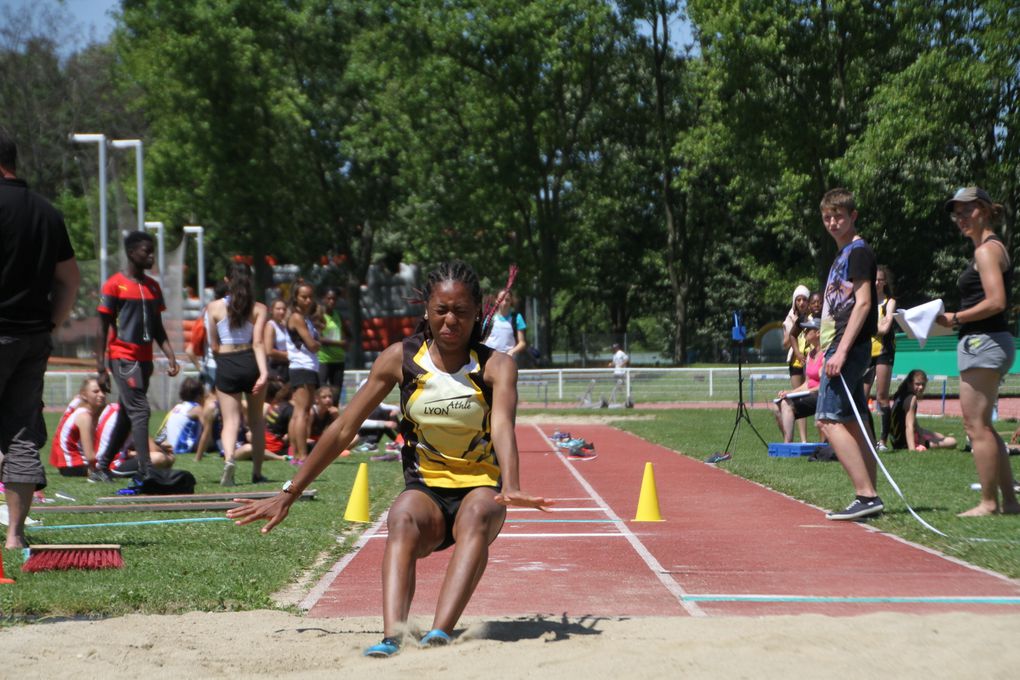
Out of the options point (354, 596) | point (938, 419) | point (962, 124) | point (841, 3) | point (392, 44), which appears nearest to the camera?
point (354, 596)

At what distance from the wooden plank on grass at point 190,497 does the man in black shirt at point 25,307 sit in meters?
2.49

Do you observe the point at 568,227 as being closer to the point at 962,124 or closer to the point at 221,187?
the point at 221,187

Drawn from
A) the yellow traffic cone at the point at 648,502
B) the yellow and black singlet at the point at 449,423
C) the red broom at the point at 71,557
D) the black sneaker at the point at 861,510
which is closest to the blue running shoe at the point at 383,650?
the yellow and black singlet at the point at 449,423

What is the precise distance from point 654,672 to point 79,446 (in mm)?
10355

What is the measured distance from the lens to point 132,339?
10805mm

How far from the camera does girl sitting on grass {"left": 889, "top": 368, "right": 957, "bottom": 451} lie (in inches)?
592

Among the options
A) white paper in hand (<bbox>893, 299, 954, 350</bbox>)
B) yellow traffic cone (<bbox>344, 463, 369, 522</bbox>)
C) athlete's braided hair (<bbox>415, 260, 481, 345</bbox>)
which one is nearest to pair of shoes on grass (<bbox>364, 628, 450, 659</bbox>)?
athlete's braided hair (<bbox>415, 260, 481, 345</bbox>)

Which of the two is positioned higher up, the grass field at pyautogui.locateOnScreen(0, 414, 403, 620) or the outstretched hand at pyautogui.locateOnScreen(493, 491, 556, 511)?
the outstretched hand at pyautogui.locateOnScreen(493, 491, 556, 511)

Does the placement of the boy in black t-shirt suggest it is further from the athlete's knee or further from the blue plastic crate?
the blue plastic crate

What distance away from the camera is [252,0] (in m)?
45.6

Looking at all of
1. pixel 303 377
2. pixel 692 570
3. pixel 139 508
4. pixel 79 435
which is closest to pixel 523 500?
pixel 692 570

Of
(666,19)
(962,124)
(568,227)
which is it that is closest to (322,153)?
(568,227)

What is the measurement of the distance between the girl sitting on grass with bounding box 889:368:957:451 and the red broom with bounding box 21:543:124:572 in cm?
1048

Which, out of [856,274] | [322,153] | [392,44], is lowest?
[856,274]
